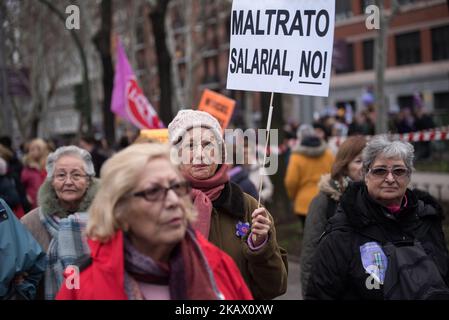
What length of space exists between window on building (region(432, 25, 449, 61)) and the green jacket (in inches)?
1338

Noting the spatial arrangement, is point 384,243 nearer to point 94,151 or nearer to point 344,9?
point 94,151

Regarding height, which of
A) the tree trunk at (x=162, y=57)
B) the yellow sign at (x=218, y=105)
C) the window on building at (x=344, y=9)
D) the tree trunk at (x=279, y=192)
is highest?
the window on building at (x=344, y=9)

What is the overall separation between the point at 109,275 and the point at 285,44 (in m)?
1.97

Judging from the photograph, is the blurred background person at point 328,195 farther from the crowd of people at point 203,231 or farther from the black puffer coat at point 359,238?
the black puffer coat at point 359,238

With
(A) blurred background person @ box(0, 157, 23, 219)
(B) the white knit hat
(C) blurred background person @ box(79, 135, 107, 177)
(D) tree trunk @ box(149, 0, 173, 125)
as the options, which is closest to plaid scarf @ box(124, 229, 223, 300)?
(B) the white knit hat

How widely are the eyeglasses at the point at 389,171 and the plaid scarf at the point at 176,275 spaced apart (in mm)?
1583

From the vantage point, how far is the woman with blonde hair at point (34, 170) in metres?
9.02

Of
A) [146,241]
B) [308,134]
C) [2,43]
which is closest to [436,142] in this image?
[308,134]

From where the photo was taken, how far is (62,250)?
13.4ft

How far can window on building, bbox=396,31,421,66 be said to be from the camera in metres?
37.5

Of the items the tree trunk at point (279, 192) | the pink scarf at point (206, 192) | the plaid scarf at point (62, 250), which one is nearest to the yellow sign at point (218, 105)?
the tree trunk at point (279, 192)

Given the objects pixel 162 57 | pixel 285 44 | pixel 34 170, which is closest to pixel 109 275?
pixel 285 44

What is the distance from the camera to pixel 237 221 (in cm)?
355
